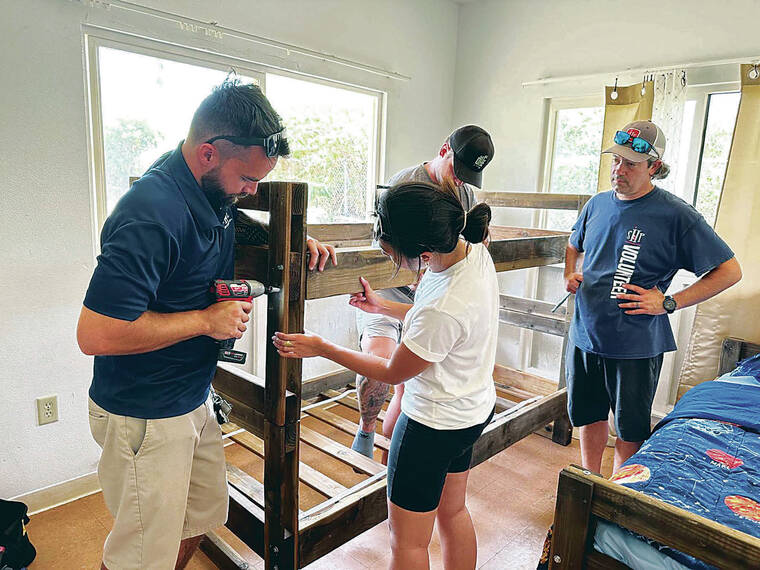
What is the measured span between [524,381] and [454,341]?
2.49 m

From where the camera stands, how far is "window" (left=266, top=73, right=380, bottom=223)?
310 centimetres

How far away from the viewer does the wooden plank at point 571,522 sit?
1168mm

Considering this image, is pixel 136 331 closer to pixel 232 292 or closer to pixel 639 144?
pixel 232 292

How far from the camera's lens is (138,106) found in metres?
2.46

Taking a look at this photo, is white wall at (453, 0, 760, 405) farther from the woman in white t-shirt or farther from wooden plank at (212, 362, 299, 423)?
wooden plank at (212, 362, 299, 423)

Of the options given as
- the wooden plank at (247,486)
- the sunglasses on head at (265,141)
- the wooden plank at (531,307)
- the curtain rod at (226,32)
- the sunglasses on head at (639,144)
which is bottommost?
the wooden plank at (247,486)

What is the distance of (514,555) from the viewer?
6.94 ft

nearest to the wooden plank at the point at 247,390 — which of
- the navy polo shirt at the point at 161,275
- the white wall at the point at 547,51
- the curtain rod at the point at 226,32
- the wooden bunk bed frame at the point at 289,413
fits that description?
the wooden bunk bed frame at the point at 289,413

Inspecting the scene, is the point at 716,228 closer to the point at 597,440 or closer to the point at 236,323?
the point at 597,440

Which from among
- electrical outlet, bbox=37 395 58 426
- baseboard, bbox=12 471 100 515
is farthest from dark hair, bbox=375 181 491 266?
baseboard, bbox=12 471 100 515

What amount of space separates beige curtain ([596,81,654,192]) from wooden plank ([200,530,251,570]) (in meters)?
2.74

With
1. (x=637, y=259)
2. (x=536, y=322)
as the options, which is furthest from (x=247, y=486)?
(x=536, y=322)

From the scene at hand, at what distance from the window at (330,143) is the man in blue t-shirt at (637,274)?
70.4 inches

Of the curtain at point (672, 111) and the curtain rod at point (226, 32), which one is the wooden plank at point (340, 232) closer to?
the curtain rod at point (226, 32)
